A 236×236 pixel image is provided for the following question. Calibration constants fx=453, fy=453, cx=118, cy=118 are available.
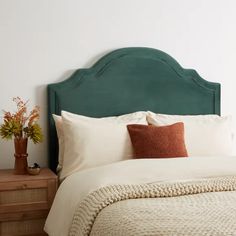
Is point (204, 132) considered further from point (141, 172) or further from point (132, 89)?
point (141, 172)

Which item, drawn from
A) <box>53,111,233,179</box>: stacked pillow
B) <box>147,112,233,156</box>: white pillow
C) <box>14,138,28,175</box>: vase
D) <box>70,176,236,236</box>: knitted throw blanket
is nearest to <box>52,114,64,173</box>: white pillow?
<box>53,111,233,179</box>: stacked pillow

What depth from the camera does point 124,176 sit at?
2.43 meters

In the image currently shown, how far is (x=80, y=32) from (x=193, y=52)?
950mm

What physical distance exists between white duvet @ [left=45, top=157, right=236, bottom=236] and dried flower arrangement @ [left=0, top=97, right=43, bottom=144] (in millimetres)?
417

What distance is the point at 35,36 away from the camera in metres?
3.19

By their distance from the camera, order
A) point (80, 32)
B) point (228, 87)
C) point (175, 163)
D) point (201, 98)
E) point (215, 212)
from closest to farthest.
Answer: point (215, 212), point (175, 163), point (80, 32), point (201, 98), point (228, 87)

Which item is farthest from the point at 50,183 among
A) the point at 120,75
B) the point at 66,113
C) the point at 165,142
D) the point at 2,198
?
the point at 120,75

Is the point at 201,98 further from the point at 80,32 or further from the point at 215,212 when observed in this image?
the point at 215,212

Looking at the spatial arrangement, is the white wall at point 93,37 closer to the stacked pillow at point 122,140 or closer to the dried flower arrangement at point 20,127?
the dried flower arrangement at point 20,127

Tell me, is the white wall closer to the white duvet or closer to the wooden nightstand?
the wooden nightstand

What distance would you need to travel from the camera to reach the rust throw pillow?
294 centimetres

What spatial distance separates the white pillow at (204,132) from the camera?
10.3 ft

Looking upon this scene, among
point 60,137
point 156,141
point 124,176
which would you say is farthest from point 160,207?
point 60,137

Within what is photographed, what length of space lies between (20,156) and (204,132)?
1.27 m
